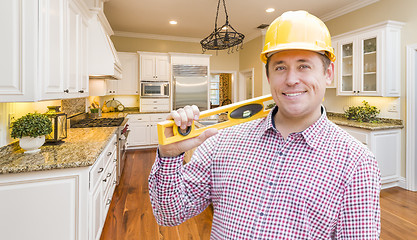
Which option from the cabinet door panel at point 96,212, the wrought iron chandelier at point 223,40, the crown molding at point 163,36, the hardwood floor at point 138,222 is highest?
the crown molding at point 163,36

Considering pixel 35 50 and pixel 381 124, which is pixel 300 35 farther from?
pixel 381 124

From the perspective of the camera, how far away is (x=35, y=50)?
1560mm

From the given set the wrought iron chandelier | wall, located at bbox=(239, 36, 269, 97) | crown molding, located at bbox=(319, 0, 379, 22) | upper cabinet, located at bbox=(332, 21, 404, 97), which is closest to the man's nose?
the wrought iron chandelier

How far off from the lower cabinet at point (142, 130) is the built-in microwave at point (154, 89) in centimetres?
52

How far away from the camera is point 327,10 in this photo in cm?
438

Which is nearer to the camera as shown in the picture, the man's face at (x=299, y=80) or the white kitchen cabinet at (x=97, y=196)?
the man's face at (x=299, y=80)

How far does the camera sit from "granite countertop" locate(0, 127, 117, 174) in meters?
1.53

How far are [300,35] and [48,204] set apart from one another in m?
1.83

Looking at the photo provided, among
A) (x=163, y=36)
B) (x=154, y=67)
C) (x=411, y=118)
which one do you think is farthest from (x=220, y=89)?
(x=411, y=118)

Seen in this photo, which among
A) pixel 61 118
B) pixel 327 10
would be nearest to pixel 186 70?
pixel 327 10

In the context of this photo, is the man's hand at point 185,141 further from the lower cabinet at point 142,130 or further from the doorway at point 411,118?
the lower cabinet at point 142,130

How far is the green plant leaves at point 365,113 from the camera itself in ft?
12.1

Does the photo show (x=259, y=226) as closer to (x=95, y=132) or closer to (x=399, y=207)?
(x=95, y=132)

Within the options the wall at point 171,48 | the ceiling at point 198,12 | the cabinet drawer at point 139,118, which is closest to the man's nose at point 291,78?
the ceiling at point 198,12
